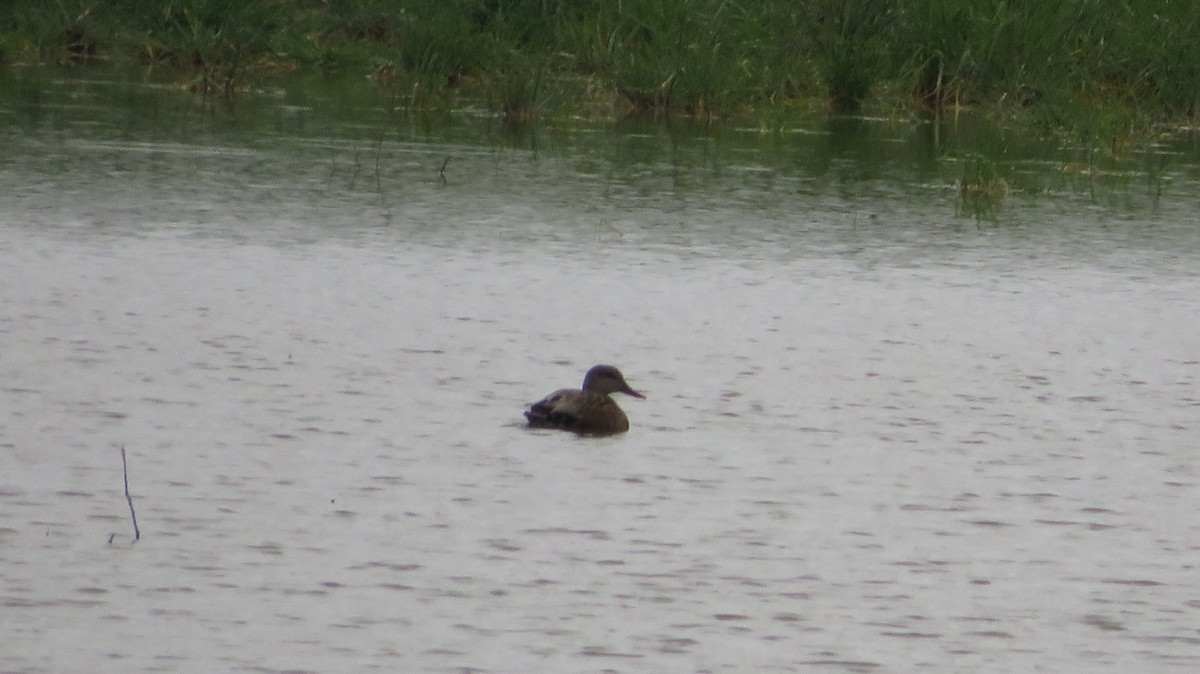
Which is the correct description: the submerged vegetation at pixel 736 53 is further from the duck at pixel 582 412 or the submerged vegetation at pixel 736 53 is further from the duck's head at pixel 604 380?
the duck at pixel 582 412

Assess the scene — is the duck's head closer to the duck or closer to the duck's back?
the duck

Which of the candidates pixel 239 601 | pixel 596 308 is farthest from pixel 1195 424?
pixel 239 601

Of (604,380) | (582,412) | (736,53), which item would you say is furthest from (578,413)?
(736,53)

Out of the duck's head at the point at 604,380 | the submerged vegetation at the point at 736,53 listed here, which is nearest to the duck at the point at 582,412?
the duck's head at the point at 604,380

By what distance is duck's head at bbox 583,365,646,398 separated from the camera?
737 cm

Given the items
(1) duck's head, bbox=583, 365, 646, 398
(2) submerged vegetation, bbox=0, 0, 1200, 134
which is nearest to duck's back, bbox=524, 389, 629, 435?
(1) duck's head, bbox=583, 365, 646, 398

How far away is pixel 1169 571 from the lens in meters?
5.86

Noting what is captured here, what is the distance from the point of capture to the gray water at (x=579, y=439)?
5.09m

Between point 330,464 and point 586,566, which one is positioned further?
point 330,464

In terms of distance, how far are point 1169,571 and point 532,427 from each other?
2156 millimetres

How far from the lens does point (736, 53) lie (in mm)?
20281

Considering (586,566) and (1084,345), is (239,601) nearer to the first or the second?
(586,566)

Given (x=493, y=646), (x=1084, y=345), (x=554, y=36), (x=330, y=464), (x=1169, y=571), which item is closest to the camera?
(x=493, y=646)

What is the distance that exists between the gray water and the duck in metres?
0.07
